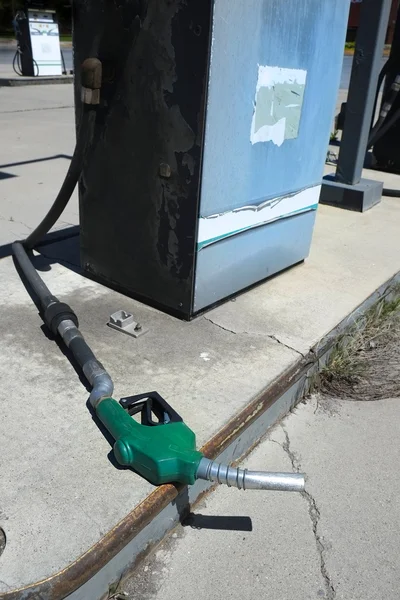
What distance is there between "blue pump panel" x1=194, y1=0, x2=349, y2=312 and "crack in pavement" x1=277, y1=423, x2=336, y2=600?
2.97ft

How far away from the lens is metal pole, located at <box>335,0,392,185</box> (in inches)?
175

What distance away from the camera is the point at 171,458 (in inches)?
71.2

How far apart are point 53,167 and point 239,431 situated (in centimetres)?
461

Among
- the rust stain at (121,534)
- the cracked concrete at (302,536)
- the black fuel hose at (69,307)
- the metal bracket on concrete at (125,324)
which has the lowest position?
the cracked concrete at (302,536)

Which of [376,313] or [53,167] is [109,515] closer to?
[376,313]

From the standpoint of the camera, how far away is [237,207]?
286 centimetres

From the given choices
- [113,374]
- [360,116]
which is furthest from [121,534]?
[360,116]

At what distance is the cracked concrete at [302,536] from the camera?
5.77 ft

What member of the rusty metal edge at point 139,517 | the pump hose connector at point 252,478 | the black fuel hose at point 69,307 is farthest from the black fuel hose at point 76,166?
the pump hose connector at point 252,478

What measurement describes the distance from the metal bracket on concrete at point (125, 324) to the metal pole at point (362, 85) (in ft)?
10.3

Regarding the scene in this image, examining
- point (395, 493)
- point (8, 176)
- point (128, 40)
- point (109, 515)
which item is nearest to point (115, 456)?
point (109, 515)

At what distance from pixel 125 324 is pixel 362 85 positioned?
3223 mm

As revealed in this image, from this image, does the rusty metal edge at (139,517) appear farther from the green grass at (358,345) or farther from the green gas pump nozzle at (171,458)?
the green grass at (358,345)

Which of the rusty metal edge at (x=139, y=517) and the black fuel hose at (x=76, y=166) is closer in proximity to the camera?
the rusty metal edge at (x=139, y=517)
